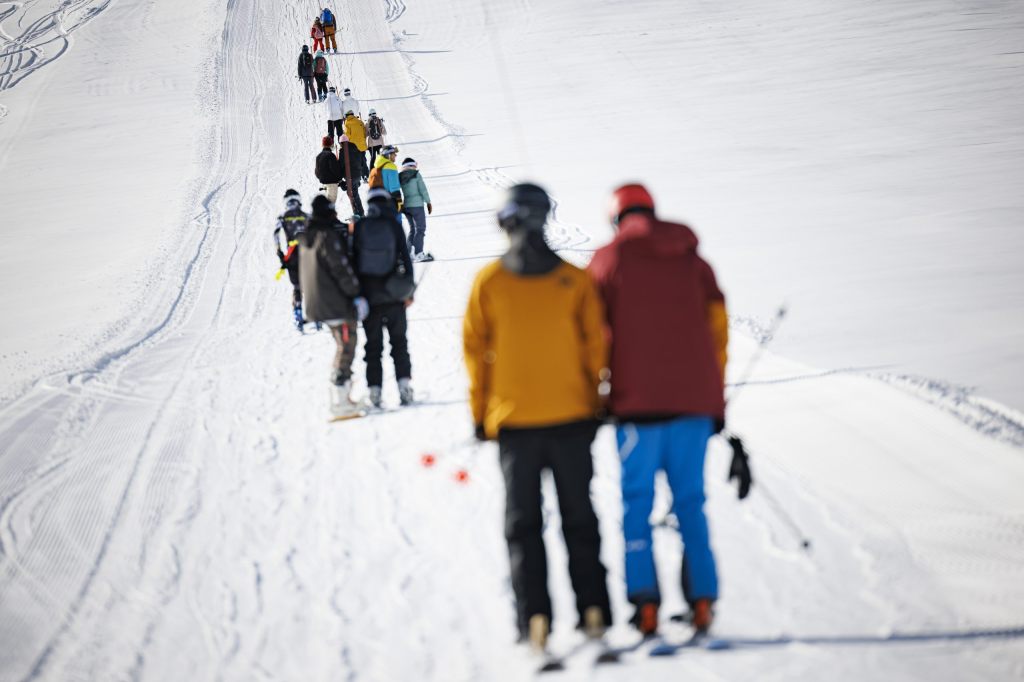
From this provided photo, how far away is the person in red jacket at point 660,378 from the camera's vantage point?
336cm

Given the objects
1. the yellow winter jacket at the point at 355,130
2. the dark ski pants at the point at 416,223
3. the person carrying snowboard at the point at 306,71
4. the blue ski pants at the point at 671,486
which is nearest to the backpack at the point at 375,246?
the blue ski pants at the point at 671,486

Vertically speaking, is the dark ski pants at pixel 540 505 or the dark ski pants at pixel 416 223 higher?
the dark ski pants at pixel 416 223

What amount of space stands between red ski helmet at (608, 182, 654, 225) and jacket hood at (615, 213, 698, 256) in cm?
10

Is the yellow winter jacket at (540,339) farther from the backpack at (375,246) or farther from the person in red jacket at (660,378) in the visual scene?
the backpack at (375,246)

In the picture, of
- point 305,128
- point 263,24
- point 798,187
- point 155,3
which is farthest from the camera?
point 155,3

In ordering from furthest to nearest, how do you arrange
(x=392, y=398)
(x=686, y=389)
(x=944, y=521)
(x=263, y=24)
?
(x=263, y=24)
(x=392, y=398)
(x=944, y=521)
(x=686, y=389)

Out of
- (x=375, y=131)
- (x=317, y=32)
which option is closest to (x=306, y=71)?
(x=317, y=32)

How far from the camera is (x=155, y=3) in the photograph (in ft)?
129

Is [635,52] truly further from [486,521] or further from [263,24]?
[486,521]

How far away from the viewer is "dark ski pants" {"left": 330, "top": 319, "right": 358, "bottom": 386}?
6.50m

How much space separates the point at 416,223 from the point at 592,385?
803cm

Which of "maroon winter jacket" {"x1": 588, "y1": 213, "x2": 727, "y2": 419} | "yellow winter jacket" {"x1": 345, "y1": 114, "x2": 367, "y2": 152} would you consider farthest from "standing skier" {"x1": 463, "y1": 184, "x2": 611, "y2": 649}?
"yellow winter jacket" {"x1": 345, "y1": 114, "x2": 367, "y2": 152}

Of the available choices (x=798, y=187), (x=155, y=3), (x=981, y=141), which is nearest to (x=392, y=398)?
(x=798, y=187)

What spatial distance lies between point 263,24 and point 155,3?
9.32 meters
